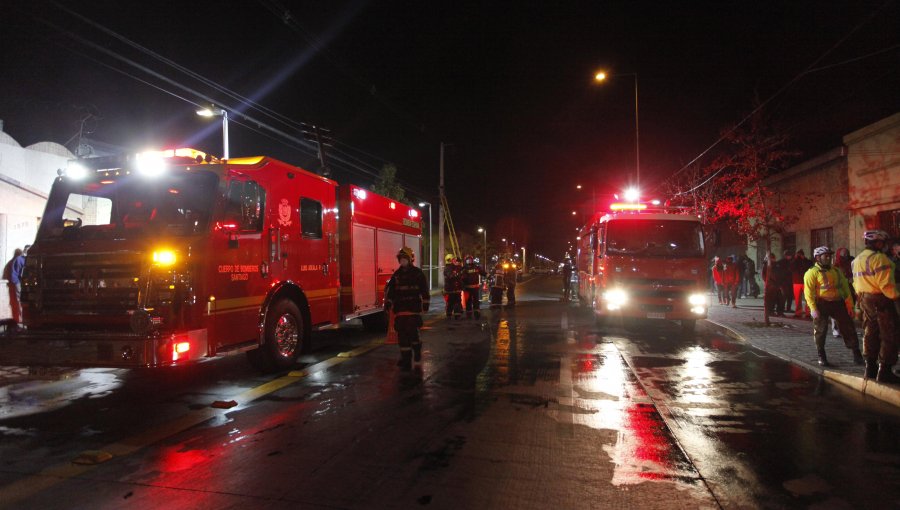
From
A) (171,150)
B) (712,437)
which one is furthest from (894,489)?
(171,150)

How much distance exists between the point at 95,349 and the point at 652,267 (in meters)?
9.63

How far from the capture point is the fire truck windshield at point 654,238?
1142 centimetres

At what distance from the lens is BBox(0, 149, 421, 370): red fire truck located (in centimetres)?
577

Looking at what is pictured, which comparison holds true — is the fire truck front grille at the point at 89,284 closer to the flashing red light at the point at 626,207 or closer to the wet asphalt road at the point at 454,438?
the wet asphalt road at the point at 454,438

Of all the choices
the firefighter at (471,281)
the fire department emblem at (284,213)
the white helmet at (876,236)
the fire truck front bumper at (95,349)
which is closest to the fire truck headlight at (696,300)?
the white helmet at (876,236)

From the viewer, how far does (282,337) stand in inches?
302

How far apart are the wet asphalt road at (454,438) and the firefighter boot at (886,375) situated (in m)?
0.45

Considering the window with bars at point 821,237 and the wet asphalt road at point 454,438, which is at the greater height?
the window with bars at point 821,237

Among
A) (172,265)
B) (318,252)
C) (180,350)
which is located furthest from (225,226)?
(318,252)

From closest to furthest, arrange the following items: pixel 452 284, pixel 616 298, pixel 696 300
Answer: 1. pixel 696 300
2. pixel 616 298
3. pixel 452 284

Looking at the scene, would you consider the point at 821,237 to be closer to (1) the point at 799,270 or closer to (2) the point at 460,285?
(1) the point at 799,270

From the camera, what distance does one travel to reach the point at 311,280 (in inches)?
330

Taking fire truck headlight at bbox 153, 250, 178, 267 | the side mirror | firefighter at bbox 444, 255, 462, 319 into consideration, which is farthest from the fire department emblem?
firefighter at bbox 444, 255, 462, 319

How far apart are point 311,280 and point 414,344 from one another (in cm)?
188
